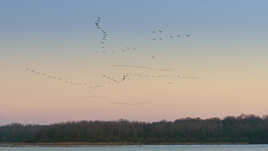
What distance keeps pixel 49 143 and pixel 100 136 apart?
10.9 m

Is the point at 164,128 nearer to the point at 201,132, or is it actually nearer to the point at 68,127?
the point at 201,132

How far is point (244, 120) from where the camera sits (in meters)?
176

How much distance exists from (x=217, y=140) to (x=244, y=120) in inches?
332

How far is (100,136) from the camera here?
172625 millimetres

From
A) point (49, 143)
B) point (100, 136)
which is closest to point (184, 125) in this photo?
point (100, 136)

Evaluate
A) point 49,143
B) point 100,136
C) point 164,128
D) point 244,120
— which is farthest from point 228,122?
point 49,143

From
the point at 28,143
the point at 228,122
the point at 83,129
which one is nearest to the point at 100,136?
the point at 83,129

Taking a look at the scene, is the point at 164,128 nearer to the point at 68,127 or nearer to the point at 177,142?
the point at 177,142

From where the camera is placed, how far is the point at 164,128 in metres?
173

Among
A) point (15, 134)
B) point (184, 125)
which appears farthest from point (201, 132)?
point (15, 134)

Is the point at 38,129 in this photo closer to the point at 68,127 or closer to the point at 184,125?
the point at 68,127

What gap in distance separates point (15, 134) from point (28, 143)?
3448 mm

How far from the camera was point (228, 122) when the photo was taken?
176 metres

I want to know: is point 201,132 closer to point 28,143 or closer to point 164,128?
point 164,128
